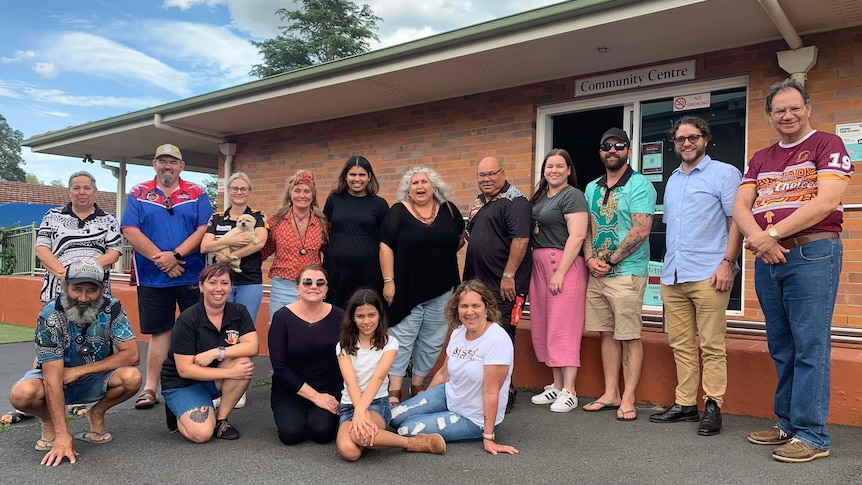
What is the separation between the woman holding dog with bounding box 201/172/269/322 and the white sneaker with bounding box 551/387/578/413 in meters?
2.35

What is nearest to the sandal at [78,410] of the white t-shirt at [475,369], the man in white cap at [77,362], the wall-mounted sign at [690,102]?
the man in white cap at [77,362]

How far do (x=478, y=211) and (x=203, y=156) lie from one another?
1009cm

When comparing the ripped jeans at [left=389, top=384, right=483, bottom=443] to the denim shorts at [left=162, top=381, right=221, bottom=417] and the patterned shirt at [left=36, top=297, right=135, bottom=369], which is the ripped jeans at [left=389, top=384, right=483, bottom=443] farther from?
the patterned shirt at [left=36, top=297, right=135, bottom=369]

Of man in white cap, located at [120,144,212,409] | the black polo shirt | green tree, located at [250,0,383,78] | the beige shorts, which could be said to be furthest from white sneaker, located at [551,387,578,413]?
green tree, located at [250,0,383,78]

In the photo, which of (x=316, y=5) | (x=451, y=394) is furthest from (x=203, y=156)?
(x=316, y=5)

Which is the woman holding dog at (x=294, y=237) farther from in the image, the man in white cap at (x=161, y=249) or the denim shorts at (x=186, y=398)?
the denim shorts at (x=186, y=398)

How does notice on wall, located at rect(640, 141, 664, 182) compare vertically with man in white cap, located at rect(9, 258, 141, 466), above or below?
above

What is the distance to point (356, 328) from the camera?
12.4 feet

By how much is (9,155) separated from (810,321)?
87515mm

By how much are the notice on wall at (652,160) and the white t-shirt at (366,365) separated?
3666 mm

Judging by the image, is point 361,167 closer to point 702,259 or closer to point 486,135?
point 702,259

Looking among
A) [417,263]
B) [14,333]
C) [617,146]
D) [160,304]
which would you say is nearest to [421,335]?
[417,263]

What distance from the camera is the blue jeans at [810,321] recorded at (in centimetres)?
326

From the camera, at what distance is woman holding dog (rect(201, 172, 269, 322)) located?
15.3 ft
